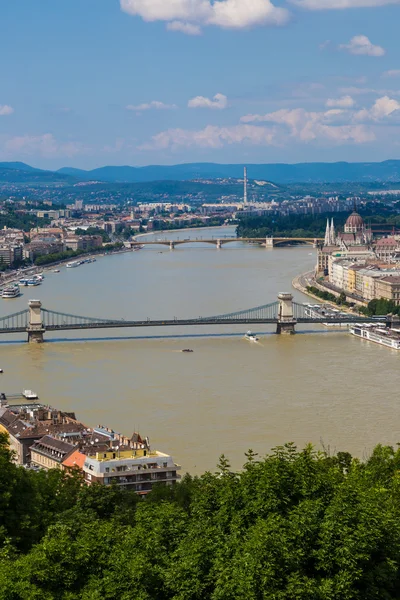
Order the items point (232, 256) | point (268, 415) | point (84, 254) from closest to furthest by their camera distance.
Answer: point (268, 415) < point (232, 256) < point (84, 254)

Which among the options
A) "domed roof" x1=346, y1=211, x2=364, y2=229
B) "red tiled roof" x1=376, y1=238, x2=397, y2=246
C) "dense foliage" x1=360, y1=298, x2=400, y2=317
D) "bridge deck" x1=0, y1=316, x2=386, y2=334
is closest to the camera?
"bridge deck" x1=0, y1=316, x2=386, y2=334

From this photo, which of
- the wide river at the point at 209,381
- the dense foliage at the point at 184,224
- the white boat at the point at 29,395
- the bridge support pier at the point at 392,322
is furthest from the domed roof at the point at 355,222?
the white boat at the point at 29,395

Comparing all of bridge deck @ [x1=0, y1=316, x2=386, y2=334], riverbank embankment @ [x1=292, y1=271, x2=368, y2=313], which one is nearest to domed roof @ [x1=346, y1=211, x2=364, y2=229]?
riverbank embankment @ [x1=292, y1=271, x2=368, y2=313]

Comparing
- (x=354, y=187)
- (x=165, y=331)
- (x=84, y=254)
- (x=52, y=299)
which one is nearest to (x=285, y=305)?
(x=165, y=331)

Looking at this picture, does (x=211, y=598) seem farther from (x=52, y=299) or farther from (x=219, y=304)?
(x=52, y=299)

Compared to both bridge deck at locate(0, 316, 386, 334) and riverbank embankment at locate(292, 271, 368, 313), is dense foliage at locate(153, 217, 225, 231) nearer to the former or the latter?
riverbank embankment at locate(292, 271, 368, 313)

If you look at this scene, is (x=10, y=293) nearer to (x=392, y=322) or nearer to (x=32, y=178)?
(x=392, y=322)
